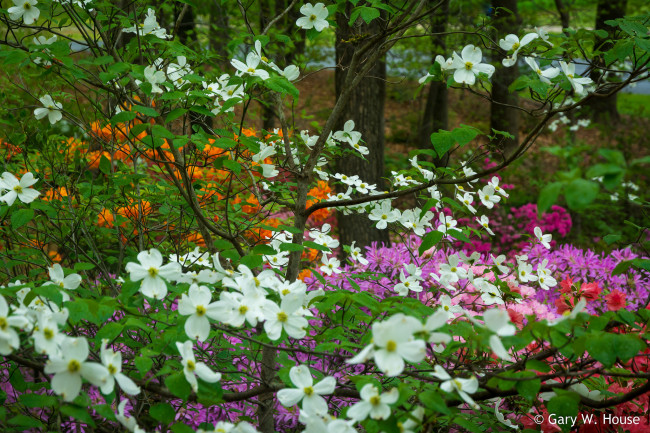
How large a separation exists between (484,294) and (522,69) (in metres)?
12.9

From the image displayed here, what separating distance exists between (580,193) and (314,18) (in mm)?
1259

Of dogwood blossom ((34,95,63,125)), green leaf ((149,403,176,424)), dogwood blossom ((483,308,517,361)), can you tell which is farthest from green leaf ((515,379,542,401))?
dogwood blossom ((34,95,63,125))

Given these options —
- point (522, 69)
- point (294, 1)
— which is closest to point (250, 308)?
point (294, 1)

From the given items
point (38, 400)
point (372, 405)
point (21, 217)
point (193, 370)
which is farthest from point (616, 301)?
point (21, 217)

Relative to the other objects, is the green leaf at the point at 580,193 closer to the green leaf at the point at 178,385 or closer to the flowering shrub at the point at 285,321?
the flowering shrub at the point at 285,321

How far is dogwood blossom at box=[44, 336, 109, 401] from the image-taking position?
1.05m

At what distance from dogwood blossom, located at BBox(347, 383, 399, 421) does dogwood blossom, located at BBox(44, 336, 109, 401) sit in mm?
479

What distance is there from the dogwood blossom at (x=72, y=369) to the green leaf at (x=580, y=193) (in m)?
0.87

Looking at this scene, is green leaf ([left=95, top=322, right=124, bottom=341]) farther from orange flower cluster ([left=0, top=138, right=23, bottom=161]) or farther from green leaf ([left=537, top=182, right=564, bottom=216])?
orange flower cluster ([left=0, top=138, right=23, bottom=161])

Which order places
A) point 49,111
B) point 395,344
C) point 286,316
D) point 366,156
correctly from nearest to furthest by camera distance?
point 395,344 → point 286,316 → point 49,111 → point 366,156

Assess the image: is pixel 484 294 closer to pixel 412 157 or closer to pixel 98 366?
pixel 412 157

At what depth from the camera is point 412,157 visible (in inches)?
→ 77.1

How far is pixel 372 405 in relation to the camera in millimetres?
1086

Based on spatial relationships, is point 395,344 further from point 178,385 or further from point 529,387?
point 178,385
